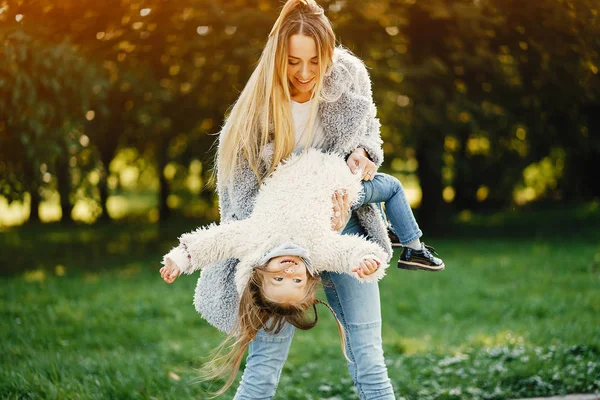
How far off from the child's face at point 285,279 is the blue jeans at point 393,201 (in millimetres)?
454

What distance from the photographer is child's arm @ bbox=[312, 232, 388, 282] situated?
2.64 m

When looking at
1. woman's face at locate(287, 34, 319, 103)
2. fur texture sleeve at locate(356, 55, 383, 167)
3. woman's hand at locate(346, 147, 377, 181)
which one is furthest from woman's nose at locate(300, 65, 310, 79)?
woman's hand at locate(346, 147, 377, 181)

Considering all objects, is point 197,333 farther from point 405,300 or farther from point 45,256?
point 45,256

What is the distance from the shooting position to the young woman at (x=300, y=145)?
9.45ft

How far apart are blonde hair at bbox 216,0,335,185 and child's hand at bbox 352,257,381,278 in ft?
2.05

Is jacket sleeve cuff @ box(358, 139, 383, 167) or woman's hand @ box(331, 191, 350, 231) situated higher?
jacket sleeve cuff @ box(358, 139, 383, 167)

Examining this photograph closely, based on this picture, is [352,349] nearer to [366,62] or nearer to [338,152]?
[338,152]

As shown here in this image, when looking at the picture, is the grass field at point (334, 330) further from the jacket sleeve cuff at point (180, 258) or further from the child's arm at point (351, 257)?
the child's arm at point (351, 257)

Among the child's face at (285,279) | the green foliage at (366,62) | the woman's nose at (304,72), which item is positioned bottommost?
the green foliage at (366,62)

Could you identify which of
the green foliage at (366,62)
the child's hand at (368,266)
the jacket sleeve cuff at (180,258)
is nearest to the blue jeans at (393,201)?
the child's hand at (368,266)

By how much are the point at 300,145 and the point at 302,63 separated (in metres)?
0.37

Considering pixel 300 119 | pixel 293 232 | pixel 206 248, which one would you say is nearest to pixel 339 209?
pixel 293 232

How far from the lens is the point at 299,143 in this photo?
304 centimetres

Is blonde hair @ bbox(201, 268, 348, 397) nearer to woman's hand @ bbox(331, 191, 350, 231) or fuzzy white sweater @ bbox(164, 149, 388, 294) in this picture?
fuzzy white sweater @ bbox(164, 149, 388, 294)
